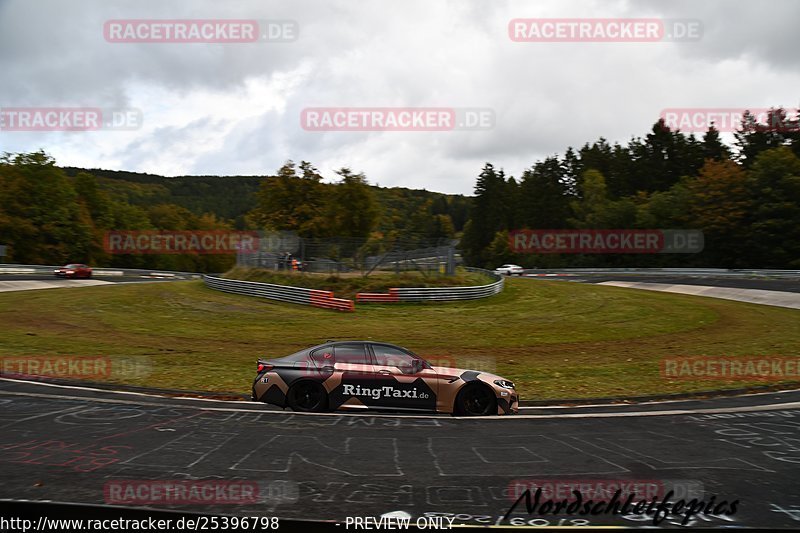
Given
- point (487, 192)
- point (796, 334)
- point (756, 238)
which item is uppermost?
point (487, 192)

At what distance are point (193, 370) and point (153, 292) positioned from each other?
64.2 ft

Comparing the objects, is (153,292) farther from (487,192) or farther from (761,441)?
(487,192)

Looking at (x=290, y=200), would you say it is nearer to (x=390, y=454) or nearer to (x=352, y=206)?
(x=352, y=206)

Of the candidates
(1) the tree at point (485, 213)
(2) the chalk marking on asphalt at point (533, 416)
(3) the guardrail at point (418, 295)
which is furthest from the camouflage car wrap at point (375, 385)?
(1) the tree at point (485, 213)

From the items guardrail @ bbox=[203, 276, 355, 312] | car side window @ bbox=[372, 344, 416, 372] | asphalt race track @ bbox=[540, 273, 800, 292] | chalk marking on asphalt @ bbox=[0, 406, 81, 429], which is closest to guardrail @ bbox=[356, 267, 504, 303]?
guardrail @ bbox=[203, 276, 355, 312]

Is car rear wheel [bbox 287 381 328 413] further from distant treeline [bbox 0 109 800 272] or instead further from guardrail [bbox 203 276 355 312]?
distant treeline [bbox 0 109 800 272]

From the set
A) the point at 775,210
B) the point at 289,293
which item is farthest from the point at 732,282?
the point at 289,293

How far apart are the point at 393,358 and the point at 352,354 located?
73 cm

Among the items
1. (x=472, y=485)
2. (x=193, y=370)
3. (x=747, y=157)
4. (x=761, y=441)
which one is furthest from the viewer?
(x=747, y=157)

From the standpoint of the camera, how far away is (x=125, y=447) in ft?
24.8

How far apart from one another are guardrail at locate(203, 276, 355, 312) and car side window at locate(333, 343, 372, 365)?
58.5ft

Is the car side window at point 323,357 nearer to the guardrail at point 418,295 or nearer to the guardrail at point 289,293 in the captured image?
the guardrail at point 289,293

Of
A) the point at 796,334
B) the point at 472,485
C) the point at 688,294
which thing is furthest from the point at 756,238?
the point at 472,485

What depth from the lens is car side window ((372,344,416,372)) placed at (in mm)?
9977
